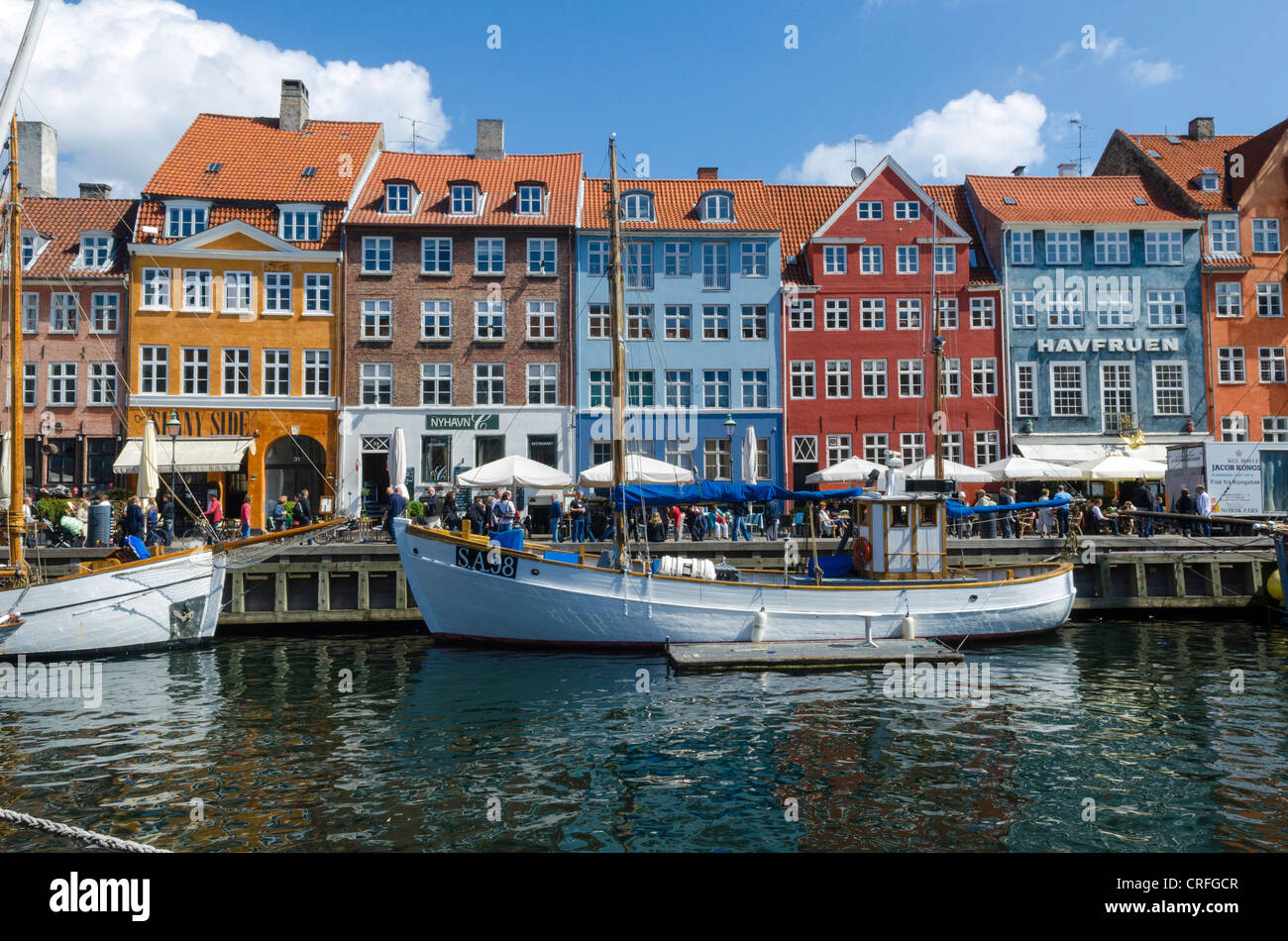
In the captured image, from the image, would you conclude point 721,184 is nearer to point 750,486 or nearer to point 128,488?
point 750,486

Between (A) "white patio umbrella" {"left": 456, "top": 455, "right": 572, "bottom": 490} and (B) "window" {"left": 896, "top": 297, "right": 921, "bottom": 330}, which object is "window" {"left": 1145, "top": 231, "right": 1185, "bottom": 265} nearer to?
(B) "window" {"left": 896, "top": 297, "right": 921, "bottom": 330}

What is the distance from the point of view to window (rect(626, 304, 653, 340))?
38.6 meters

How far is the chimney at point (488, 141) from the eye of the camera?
139 feet

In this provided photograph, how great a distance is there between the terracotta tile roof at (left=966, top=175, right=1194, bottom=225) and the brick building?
18.8 metres

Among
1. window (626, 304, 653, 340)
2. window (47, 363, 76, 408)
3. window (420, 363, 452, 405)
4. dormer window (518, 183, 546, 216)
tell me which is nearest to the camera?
window (47, 363, 76, 408)

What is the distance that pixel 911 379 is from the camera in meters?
39.2

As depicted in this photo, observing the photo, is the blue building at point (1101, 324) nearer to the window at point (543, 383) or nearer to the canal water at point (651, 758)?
the window at point (543, 383)

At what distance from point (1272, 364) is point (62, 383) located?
4869cm

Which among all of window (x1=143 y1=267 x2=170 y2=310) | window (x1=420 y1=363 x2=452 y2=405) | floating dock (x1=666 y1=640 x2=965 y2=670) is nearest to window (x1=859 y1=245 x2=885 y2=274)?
window (x1=420 y1=363 x2=452 y2=405)

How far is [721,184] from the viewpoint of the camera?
4228cm

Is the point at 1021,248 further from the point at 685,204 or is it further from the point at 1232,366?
the point at 685,204

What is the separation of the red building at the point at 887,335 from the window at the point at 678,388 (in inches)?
159
